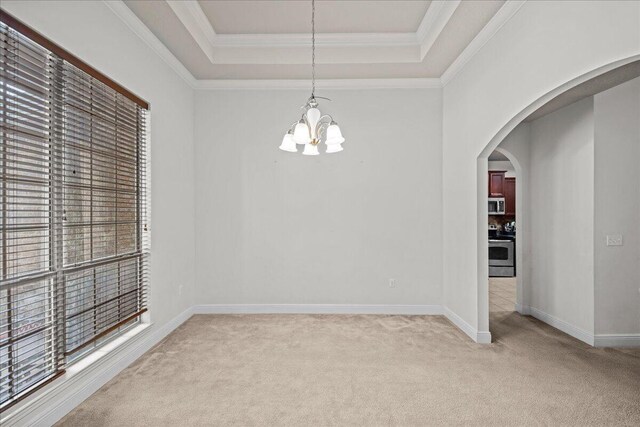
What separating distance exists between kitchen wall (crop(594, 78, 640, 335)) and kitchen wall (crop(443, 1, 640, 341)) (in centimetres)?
109

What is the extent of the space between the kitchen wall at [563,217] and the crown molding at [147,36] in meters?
4.38

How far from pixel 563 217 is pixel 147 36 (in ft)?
15.6

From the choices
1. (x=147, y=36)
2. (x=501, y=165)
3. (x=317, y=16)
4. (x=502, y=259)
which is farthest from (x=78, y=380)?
(x=501, y=165)

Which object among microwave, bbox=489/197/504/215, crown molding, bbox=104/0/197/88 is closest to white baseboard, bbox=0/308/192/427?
crown molding, bbox=104/0/197/88

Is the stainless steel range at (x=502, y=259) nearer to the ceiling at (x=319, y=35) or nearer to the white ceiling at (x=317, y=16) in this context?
the ceiling at (x=319, y=35)

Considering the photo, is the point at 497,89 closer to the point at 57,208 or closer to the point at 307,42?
the point at 307,42

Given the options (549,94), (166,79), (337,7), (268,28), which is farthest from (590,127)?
(166,79)

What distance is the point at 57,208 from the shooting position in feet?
7.33

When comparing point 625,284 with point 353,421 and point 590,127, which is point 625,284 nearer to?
point 590,127

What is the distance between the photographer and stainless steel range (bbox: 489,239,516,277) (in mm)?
7121

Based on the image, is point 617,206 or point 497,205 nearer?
point 617,206

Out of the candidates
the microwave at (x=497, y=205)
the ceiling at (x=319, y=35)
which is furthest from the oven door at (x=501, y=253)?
the ceiling at (x=319, y=35)

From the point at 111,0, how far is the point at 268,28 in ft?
5.05

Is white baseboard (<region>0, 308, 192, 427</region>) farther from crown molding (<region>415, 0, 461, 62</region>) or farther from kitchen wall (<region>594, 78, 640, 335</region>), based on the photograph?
kitchen wall (<region>594, 78, 640, 335</region>)
